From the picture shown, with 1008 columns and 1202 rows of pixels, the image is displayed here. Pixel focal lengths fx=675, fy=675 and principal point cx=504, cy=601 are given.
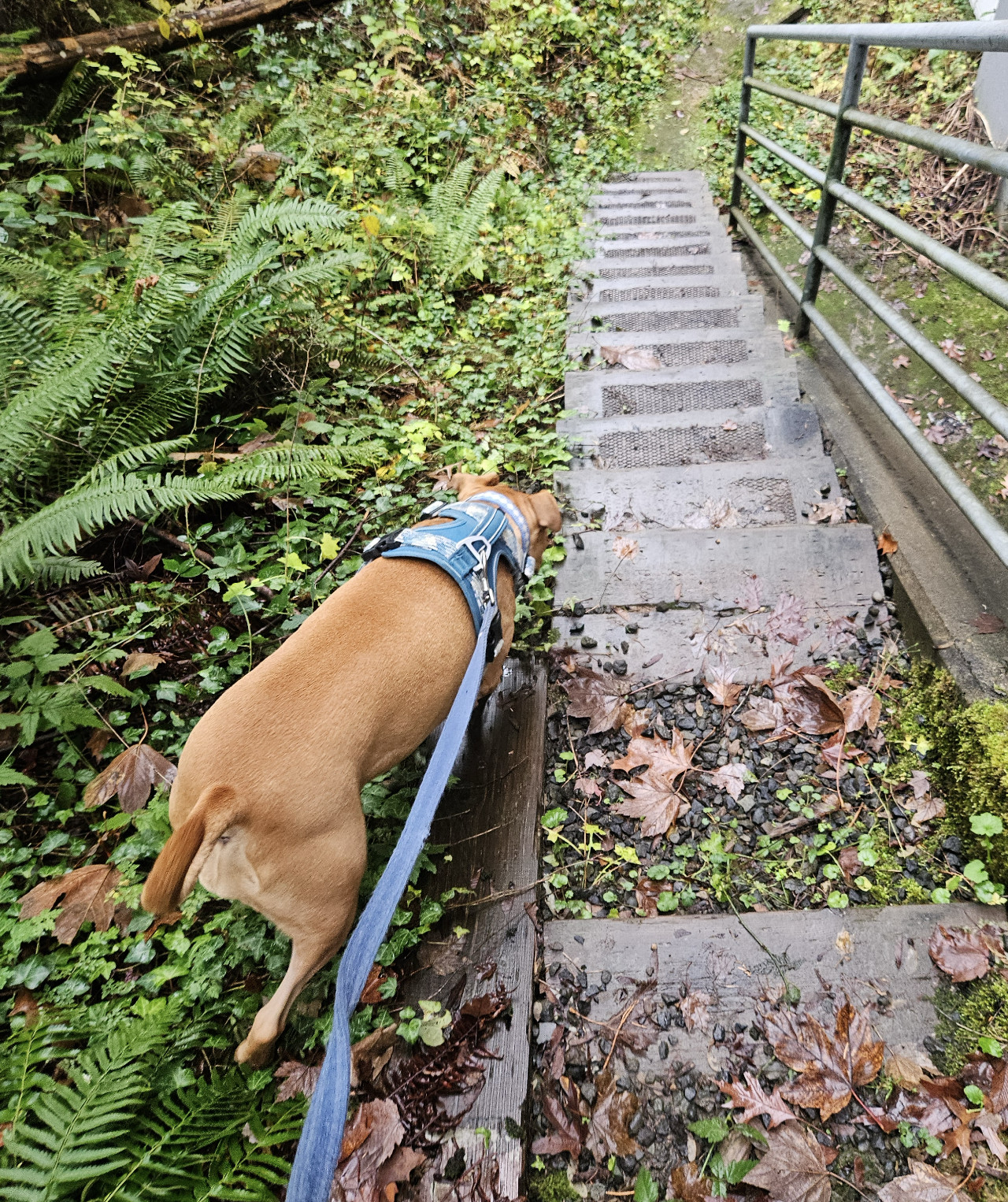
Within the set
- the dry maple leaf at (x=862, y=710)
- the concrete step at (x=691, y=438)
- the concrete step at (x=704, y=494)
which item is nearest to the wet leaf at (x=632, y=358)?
the concrete step at (x=691, y=438)

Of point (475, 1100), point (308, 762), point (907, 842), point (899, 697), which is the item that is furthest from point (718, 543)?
point (475, 1100)

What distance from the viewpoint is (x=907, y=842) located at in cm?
206

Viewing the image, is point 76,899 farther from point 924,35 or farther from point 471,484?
point 924,35

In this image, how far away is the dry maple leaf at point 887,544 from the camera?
266 centimetres

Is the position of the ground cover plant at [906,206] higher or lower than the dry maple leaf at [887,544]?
higher

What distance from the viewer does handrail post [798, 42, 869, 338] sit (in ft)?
10.0

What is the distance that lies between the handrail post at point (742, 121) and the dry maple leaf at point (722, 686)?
5.09 meters

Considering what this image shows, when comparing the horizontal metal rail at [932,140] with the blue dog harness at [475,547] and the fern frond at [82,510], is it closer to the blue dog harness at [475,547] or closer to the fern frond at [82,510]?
the blue dog harness at [475,547]

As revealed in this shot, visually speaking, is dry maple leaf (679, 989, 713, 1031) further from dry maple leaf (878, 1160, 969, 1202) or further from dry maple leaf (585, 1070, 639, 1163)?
dry maple leaf (878, 1160, 969, 1202)

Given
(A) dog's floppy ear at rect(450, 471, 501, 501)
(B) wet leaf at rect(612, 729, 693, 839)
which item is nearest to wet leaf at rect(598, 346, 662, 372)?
(A) dog's floppy ear at rect(450, 471, 501, 501)

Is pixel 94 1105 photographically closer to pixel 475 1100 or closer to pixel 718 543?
pixel 475 1100

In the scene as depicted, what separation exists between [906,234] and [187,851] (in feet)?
9.96

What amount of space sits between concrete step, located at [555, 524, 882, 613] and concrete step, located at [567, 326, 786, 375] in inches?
59.6

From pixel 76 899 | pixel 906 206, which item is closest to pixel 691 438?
pixel 76 899
